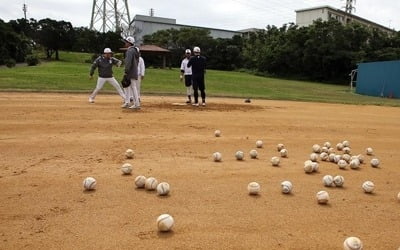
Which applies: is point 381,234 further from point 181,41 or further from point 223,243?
point 181,41

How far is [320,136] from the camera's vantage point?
10961 mm

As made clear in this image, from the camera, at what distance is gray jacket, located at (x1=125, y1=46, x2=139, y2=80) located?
47.2 ft

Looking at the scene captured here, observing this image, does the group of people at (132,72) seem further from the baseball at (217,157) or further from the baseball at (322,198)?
the baseball at (322,198)

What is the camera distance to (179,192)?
5.58m

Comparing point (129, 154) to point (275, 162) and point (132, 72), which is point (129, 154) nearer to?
point (275, 162)

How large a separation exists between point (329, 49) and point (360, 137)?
5176 cm

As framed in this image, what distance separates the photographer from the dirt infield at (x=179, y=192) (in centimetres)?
421

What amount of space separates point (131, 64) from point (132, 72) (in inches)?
10.8

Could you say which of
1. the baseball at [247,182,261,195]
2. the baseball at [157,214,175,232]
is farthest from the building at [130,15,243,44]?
the baseball at [157,214,175,232]

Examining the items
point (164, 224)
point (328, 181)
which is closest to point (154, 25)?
point (328, 181)

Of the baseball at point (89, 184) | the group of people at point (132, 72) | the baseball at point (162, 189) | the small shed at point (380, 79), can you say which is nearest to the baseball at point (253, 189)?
the baseball at point (162, 189)

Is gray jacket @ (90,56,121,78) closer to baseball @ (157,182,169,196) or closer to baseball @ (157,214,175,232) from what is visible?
baseball @ (157,182,169,196)

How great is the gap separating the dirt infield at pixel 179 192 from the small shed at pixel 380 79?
25.0 meters

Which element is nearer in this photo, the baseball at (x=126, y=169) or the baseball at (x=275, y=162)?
the baseball at (x=126, y=169)
